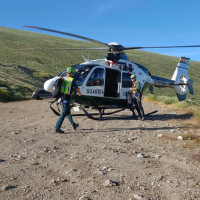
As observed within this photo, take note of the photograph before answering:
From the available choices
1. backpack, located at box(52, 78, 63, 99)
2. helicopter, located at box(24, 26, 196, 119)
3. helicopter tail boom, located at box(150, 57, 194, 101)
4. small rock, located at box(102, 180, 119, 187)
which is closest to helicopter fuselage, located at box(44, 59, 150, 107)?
helicopter, located at box(24, 26, 196, 119)

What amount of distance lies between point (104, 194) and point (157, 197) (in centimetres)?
76

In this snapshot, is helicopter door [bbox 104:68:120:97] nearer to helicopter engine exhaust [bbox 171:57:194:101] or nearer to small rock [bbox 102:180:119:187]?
helicopter engine exhaust [bbox 171:57:194:101]

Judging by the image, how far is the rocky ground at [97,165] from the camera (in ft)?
11.9

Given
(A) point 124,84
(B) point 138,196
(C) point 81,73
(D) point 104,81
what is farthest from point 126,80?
(B) point 138,196

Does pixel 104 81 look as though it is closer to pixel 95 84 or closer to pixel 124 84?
pixel 95 84

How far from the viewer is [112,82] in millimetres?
12133

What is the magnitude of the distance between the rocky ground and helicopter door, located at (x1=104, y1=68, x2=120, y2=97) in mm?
3708

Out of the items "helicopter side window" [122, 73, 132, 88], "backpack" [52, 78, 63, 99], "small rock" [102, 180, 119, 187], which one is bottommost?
"small rock" [102, 180, 119, 187]

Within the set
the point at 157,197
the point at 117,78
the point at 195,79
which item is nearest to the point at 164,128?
the point at 117,78

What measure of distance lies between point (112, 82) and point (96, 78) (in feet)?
3.88

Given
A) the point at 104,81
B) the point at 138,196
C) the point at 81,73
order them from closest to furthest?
the point at 138,196, the point at 81,73, the point at 104,81

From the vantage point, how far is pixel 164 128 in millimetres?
9156

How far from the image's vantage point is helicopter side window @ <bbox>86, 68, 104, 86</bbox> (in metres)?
11.1

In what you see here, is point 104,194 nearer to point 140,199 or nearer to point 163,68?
point 140,199
